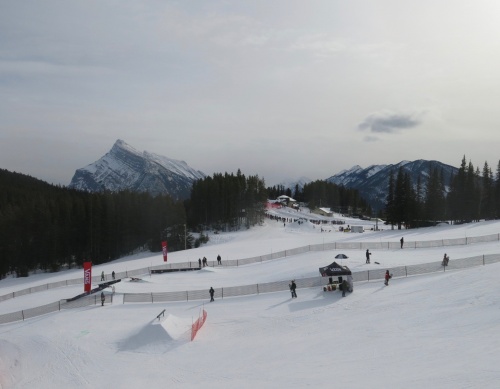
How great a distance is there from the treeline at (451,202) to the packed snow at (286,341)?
40761 mm

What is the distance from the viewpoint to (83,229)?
247 feet

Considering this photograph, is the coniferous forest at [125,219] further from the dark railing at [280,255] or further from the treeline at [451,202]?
the dark railing at [280,255]

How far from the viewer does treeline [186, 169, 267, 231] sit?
284 feet

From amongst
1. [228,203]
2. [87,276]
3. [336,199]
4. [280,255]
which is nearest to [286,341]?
[87,276]

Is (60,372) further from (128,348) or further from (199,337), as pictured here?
(199,337)

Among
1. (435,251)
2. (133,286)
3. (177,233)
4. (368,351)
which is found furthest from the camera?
(177,233)

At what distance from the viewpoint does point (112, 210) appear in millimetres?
76125

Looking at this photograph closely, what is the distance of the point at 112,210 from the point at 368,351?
218 feet

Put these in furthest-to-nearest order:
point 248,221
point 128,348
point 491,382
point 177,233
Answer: point 248,221, point 177,233, point 128,348, point 491,382

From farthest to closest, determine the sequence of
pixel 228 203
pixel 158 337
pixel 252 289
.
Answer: pixel 228 203 < pixel 252 289 < pixel 158 337

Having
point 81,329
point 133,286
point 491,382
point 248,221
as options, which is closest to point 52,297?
point 133,286

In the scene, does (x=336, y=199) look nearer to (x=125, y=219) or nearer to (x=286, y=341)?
(x=125, y=219)

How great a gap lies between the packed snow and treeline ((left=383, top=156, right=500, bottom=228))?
4076 cm

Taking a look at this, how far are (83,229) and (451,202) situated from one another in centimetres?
6894
